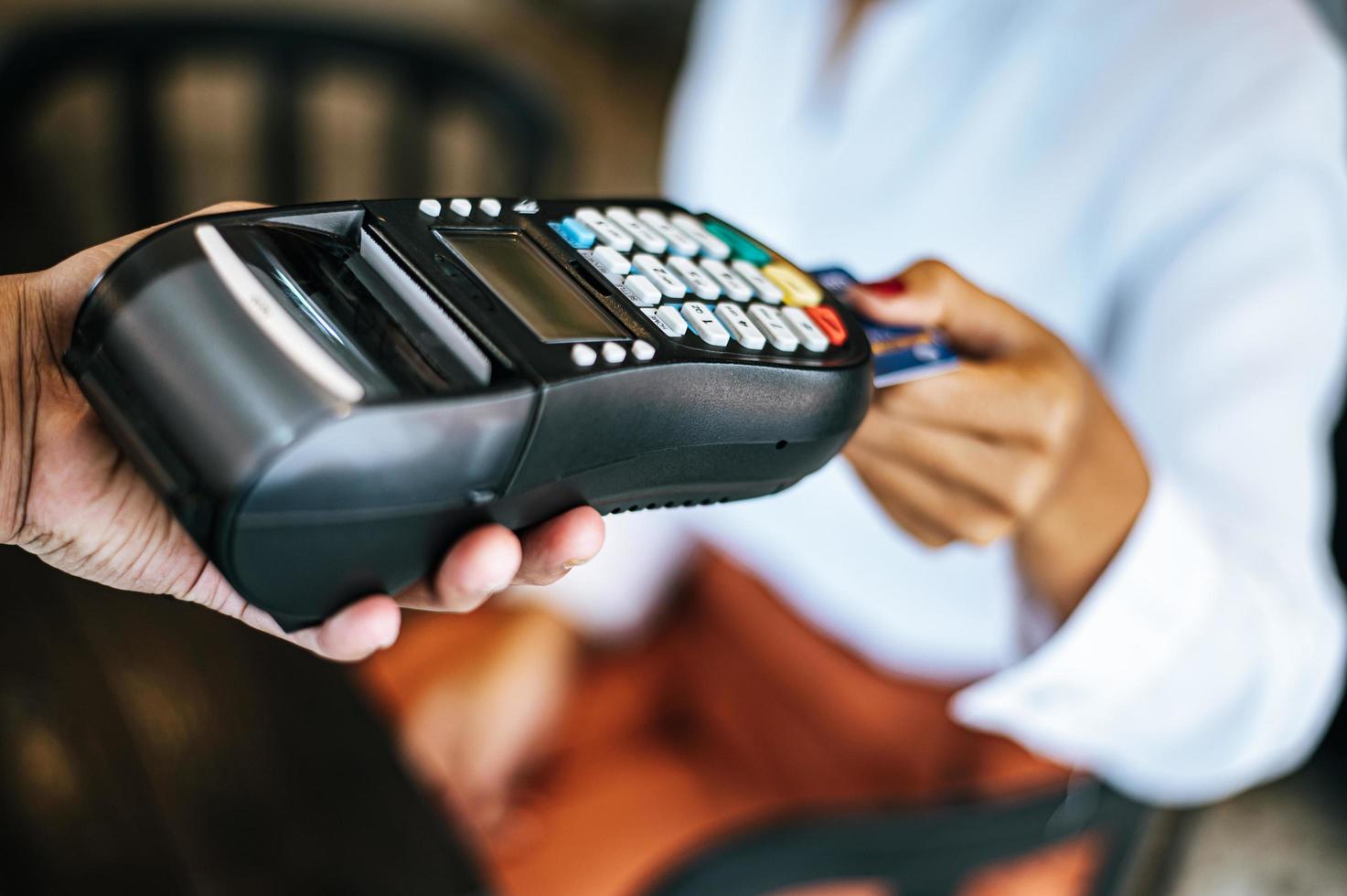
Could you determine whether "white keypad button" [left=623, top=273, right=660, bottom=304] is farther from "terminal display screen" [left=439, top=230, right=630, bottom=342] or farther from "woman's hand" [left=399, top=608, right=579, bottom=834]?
"woman's hand" [left=399, top=608, right=579, bottom=834]

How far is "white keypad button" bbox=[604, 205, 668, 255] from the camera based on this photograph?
374mm

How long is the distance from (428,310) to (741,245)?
14cm

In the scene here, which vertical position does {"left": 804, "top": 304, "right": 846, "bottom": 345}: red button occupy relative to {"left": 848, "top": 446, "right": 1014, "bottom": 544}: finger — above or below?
above

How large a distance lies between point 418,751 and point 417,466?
51 cm

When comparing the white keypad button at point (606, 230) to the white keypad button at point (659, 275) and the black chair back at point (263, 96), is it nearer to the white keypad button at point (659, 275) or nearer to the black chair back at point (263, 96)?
the white keypad button at point (659, 275)

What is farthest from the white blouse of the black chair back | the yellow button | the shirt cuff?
the black chair back

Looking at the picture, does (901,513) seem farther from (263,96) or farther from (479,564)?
(263,96)

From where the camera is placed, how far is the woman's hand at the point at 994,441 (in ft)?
1.35

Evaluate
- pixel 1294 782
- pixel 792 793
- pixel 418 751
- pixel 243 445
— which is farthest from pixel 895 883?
pixel 1294 782

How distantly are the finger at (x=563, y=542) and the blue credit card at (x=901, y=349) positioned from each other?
4.9 inches

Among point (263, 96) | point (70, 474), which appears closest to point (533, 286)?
point (70, 474)

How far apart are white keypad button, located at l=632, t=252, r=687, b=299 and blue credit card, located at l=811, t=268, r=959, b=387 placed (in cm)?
7

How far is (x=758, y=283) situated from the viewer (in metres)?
0.38

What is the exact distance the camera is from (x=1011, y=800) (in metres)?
0.58
